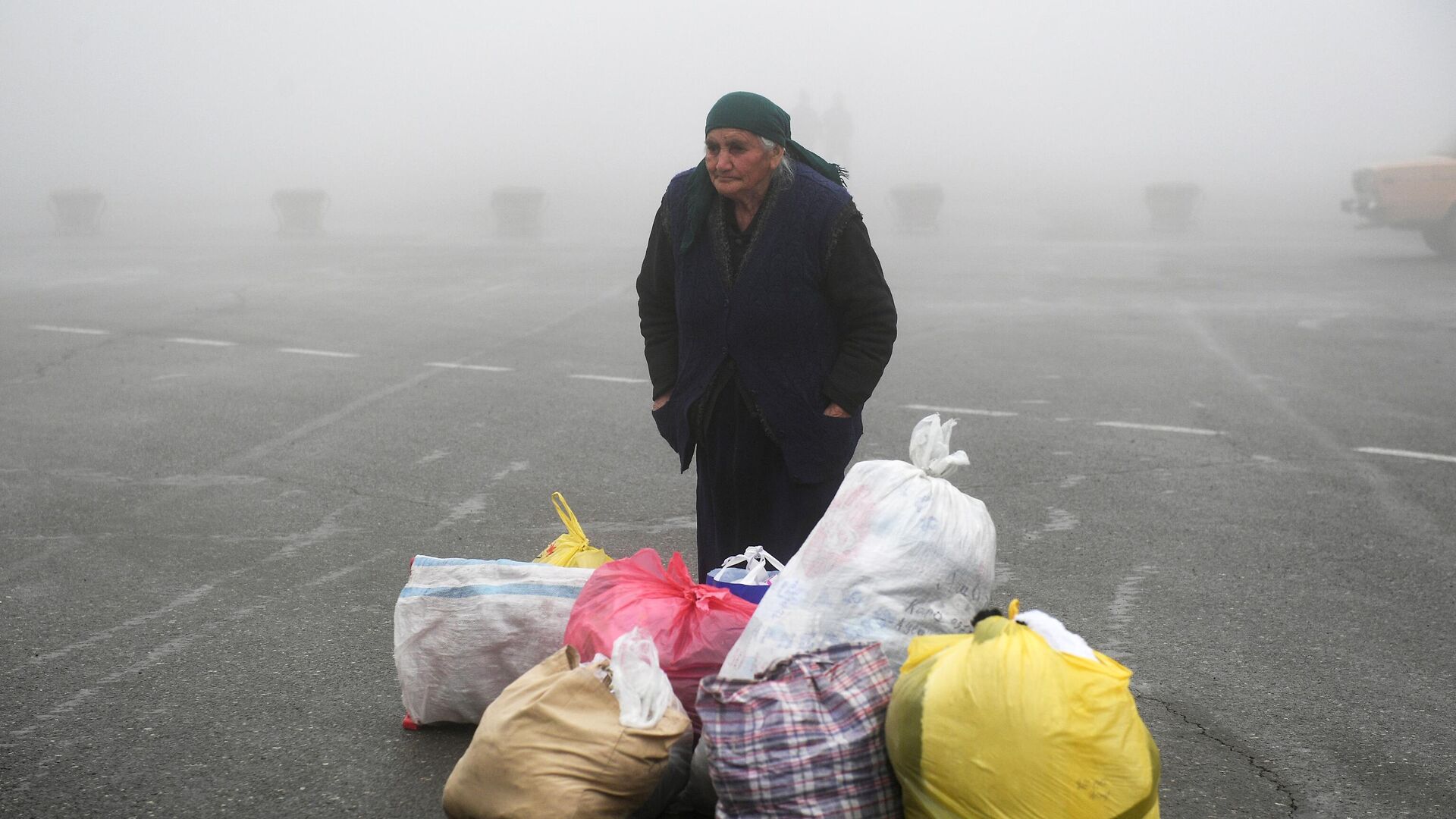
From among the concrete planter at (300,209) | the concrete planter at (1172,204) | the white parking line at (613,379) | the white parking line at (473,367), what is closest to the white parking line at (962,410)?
the white parking line at (613,379)

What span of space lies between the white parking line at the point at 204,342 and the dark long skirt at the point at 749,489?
7.71 metres

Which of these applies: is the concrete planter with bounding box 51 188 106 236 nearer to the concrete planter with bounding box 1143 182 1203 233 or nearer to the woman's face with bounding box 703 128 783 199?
the concrete planter with bounding box 1143 182 1203 233

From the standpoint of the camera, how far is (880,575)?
3.19 m

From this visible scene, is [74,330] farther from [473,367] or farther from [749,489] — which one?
[749,489]

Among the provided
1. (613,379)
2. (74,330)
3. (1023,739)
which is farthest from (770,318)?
(74,330)

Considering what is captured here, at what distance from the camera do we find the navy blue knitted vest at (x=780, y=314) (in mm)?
3754

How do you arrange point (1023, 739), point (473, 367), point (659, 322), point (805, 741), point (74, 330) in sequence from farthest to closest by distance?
point (74, 330)
point (473, 367)
point (659, 322)
point (805, 741)
point (1023, 739)

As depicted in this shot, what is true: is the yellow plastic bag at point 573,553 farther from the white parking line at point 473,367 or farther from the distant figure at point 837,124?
the distant figure at point 837,124

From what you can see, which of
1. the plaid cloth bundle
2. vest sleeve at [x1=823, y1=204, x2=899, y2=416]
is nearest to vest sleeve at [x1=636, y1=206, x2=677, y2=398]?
vest sleeve at [x1=823, y1=204, x2=899, y2=416]

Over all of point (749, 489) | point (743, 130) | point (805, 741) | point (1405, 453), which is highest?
point (743, 130)

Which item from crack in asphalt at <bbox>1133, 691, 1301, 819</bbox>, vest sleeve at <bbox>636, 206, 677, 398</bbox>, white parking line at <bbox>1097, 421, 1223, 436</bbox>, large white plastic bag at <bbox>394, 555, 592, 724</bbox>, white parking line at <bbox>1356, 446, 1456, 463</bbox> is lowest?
white parking line at <bbox>1097, 421, 1223, 436</bbox>

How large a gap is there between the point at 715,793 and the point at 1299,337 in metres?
9.46

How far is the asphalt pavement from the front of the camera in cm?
357

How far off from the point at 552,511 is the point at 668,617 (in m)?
2.69
